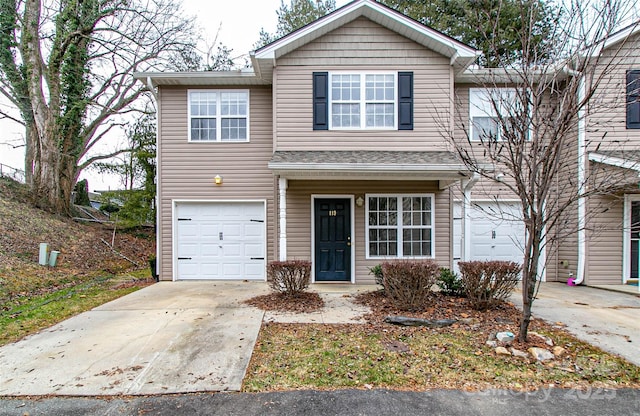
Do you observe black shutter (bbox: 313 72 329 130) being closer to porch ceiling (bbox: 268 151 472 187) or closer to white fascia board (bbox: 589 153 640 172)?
porch ceiling (bbox: 268 151 472 187)

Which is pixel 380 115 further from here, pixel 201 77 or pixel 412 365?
pixel 412 365

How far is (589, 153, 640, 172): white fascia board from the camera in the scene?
6.49m

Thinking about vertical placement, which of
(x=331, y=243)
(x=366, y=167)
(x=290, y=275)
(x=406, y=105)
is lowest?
(x=290, y=275)

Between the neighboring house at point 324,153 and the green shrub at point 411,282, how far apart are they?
6.86 feet

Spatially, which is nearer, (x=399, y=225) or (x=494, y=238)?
(x=399, y=225)

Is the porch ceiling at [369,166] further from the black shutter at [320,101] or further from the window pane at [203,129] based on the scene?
the window pane at [203,129]

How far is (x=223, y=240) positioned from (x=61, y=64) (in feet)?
32.7

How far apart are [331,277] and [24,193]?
12.5m

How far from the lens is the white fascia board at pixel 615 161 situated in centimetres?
649

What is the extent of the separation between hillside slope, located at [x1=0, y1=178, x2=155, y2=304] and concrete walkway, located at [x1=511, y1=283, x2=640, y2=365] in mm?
10018

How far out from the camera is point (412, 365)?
139 inches

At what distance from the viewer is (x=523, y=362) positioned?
3.59m

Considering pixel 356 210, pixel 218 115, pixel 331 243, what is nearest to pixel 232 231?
pixel 331 243

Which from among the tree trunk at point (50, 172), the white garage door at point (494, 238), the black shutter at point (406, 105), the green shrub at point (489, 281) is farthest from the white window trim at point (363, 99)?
the tree trunk at point (50, 172)
